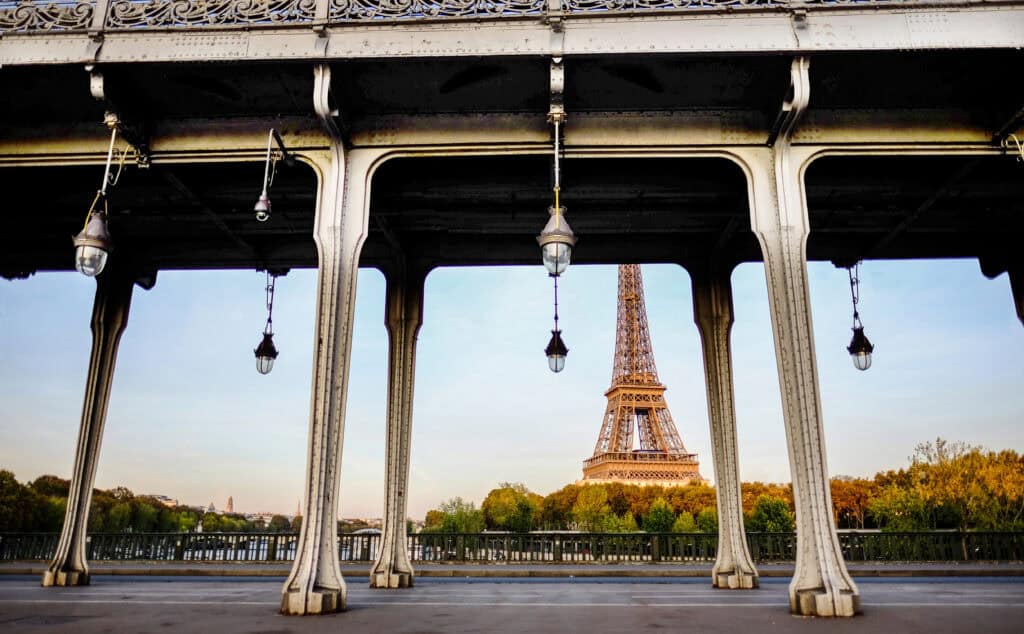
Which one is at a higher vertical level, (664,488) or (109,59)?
(109,59)

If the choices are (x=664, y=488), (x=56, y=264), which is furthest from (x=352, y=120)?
(x=664, y=488)

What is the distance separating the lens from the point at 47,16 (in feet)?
30.4

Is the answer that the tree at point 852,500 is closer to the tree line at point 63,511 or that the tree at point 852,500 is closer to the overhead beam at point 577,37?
the tree line at point 63,511

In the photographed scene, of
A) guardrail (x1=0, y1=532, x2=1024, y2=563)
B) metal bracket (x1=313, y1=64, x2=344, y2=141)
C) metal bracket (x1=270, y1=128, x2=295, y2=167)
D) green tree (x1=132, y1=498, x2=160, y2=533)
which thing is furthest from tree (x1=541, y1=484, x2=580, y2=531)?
metal bracket (x1=313, y1=64, x2=344, y2=141)

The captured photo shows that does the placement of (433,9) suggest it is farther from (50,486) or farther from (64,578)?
(50,486)

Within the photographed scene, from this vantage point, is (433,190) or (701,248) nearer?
(433,190)

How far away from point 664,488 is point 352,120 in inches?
Answer: 2716

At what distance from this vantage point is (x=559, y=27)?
8766mm

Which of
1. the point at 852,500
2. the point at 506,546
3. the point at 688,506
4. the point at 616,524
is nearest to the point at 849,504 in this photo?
the point at 852,500

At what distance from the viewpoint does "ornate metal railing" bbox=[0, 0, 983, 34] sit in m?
8.81

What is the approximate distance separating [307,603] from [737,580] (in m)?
7.93

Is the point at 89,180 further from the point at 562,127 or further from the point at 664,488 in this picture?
the point at 664,488

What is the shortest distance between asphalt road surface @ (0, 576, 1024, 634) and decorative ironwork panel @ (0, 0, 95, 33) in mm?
7841

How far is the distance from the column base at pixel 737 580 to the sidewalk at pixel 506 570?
4.32m
